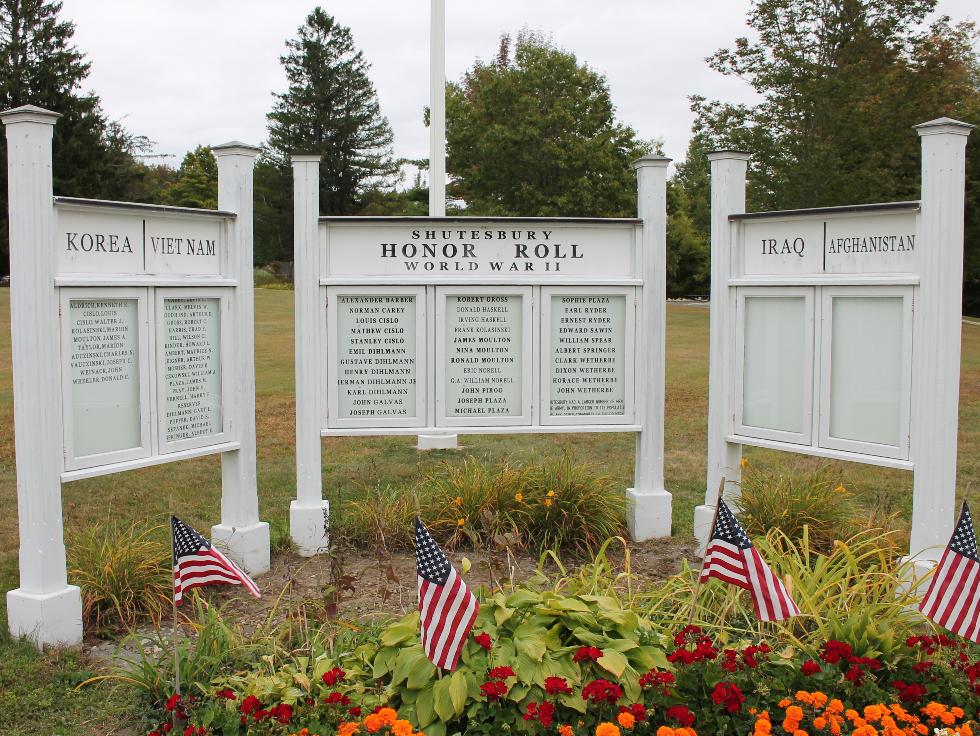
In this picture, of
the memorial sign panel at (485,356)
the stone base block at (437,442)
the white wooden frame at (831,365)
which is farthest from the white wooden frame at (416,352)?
the stone base block at (437,442)

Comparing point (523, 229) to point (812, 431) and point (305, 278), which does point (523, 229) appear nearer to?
point (305, 278)

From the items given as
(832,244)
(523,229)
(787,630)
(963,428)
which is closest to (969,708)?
(787,630)

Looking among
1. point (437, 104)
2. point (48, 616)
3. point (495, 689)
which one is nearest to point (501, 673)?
point (495, 689)

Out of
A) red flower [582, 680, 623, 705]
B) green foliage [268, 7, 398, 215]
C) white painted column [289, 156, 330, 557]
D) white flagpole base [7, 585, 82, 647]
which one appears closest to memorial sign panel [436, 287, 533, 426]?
white painted column [289, 156, 330, 557]

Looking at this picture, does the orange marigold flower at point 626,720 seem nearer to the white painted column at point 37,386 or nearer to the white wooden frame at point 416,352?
the white painted column at point 37,386

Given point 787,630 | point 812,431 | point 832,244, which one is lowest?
point 787,630

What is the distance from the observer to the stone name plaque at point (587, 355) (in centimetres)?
688

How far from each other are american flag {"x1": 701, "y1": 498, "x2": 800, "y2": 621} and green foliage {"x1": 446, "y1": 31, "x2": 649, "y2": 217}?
28.3m

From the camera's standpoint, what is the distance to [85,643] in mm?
5145

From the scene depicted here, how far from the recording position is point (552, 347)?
6.87 metres

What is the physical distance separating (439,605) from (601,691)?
2.09ft

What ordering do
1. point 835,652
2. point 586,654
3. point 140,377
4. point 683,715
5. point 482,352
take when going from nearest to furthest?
point 683,715 < point 586,654 < point 835,652 < point 140,377 < point 482,352

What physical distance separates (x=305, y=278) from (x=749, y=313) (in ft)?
9.38

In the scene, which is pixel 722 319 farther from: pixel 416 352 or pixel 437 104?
pixel 437 104
